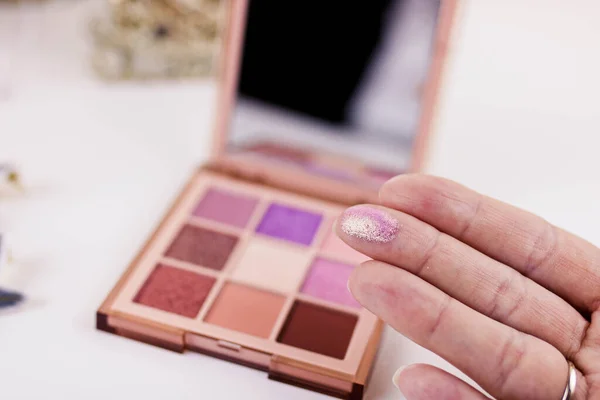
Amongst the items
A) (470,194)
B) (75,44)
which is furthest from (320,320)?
(75,44)

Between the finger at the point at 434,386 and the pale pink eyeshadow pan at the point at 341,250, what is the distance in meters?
0.29

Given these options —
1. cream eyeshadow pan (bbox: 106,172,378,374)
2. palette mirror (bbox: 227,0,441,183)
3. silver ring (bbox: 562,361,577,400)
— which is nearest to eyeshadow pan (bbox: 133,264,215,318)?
cream eyeshadow pan (bbox: 106,172,378,374)

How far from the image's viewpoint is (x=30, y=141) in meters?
1.09

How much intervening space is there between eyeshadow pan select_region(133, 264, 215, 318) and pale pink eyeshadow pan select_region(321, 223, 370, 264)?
6.2 inches

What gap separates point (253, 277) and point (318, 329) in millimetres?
114

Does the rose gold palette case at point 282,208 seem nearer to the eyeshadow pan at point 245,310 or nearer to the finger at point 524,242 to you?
the eyeshadow pan at point 245,310

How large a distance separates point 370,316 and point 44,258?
0.39 meters

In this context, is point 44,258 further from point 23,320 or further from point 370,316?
point 370,316

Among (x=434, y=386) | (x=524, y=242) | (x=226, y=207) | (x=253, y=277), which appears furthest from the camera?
(x=226, y=207)

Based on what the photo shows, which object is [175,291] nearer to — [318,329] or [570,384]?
[318,329]

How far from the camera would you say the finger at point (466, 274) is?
709 mm

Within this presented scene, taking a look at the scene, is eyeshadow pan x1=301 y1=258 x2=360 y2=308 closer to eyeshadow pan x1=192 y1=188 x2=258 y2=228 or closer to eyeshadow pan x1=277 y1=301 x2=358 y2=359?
eyeshadow pan x1=277 y1=301 x2=358 y2=359

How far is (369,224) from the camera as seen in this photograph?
704 mm

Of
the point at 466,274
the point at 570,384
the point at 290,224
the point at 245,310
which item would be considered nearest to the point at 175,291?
the point at 245,310
